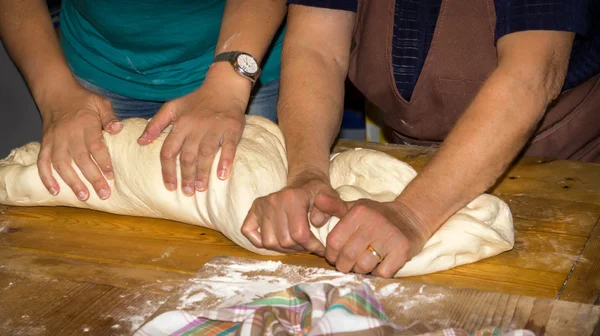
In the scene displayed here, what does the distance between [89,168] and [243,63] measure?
1.73 ft

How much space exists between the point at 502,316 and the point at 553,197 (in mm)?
737

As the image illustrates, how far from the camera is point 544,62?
5.12ft

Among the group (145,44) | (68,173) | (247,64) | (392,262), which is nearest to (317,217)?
(392,262)

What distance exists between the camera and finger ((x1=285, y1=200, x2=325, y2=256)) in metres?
1.55

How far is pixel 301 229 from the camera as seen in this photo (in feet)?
5.08

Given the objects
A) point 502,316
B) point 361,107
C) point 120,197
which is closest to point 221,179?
point 120,197

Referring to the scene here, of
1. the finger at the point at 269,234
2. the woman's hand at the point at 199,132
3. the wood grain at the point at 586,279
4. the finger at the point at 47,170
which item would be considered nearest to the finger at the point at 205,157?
the woman's hand at the point at 199,132

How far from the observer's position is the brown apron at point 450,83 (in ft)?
6.28

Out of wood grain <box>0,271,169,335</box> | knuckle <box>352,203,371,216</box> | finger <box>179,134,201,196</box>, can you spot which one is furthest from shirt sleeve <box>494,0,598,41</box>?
wood grain <box>0,271,169,335</box>

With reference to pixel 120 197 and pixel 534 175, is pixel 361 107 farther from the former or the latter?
pixel 120 197

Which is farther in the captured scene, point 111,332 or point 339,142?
point 339,142

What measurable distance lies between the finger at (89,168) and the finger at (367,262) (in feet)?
2.70

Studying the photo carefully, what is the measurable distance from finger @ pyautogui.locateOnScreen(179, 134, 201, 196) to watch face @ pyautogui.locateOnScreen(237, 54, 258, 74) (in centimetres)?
26

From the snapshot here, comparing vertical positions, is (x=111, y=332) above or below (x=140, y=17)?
below
